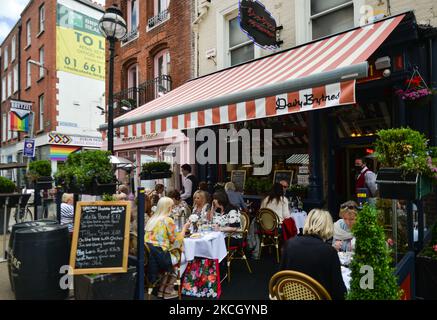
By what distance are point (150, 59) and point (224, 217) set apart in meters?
8.29

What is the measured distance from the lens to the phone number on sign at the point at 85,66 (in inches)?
728

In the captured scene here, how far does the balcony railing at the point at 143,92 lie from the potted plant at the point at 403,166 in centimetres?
811

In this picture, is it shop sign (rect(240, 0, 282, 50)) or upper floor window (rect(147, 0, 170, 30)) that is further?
upper floor window (rect(147, 0, 170, 30))

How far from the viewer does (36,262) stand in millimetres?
3818

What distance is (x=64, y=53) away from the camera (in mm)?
18297

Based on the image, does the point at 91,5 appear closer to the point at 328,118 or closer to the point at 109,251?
the point at 328,118

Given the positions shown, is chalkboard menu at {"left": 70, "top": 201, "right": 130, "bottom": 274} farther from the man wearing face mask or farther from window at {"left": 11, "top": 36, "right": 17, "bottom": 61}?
window at {"left": 11, "top": 36, "right": 17, "bottom": 61}

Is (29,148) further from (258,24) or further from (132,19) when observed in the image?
(258,24)

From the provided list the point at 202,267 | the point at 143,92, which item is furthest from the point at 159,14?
the point at 202,267

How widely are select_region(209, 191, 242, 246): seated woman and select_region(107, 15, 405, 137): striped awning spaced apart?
1.42 meters

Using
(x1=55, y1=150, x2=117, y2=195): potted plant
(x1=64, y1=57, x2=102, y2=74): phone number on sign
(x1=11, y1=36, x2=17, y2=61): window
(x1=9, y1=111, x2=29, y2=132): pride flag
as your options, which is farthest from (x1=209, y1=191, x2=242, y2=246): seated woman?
(x1=11, y1=36, x2=17, y2=61): window

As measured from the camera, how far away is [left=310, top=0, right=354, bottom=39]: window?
6.49 meters

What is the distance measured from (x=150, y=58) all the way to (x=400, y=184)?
10.4m
